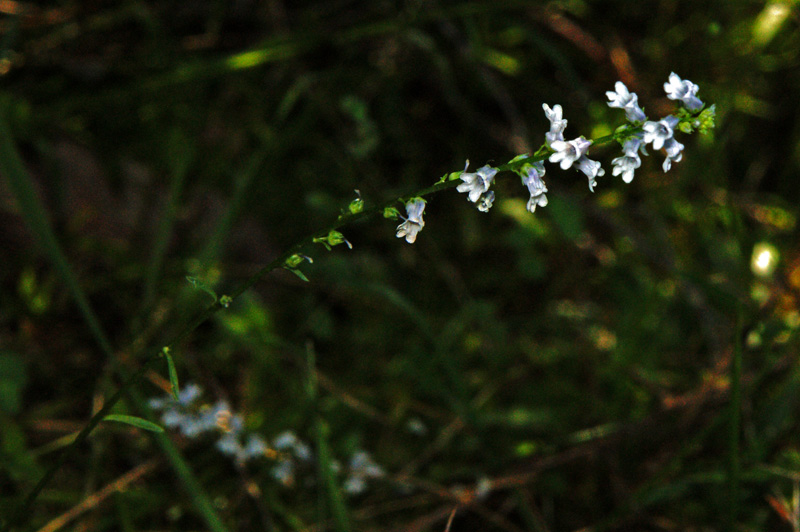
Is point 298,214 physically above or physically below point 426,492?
above

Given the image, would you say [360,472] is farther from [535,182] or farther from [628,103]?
[628,103]

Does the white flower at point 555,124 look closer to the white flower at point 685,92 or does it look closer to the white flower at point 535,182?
the white flower at point 535,182

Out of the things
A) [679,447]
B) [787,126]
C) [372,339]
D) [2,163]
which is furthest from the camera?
[787,126]

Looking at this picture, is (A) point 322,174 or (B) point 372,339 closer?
(B) point 372,339

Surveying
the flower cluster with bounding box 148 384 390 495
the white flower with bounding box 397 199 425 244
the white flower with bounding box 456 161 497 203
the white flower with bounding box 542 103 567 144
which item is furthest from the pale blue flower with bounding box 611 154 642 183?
the flower cluster with bounding box 148 384 390 495

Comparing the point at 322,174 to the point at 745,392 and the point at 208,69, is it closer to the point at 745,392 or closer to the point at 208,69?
the point at 208,69

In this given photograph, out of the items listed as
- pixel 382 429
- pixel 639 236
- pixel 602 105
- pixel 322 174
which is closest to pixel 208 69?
pixel 322 174

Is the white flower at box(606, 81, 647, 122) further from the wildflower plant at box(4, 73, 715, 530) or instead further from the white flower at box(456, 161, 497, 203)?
the white flower at box(456, 161, 497, 203)

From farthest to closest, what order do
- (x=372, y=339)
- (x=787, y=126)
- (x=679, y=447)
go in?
(x=787, y=126), (x=372, y=339), (x=679, y=447)
